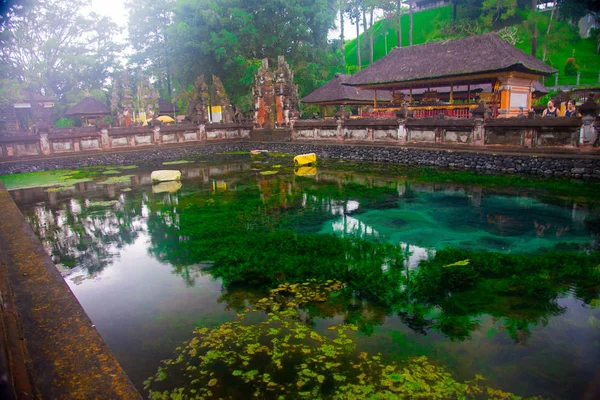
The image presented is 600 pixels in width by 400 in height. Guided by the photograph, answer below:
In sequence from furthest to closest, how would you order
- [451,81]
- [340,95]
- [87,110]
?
1. [87,110]
2. [340,95]
3. [451,81]

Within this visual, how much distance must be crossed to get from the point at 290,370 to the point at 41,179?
18.5 m

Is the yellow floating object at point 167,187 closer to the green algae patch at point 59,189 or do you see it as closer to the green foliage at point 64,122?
the green algae patch at point 59,189

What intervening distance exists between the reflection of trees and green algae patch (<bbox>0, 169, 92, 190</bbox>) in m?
4.54

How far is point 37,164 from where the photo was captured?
21141 mm

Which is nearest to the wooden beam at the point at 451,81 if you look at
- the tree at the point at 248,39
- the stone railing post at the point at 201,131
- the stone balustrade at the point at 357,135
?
the stone balustrade at the point at 357,135

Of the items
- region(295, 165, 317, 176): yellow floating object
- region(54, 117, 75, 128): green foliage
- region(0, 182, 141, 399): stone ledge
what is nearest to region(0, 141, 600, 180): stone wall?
region(295, 165, 317, 176): yellow floating object

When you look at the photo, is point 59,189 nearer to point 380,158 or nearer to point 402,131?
point 380,158

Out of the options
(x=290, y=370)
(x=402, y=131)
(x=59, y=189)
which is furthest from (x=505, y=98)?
(x=59, y=189)

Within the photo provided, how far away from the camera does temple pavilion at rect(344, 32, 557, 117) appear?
1936 centimetres

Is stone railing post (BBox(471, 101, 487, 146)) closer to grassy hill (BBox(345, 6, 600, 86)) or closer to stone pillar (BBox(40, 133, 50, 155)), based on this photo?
stone pillar (BBox(40, 133, 50, 155))

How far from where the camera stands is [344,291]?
20.5 ft

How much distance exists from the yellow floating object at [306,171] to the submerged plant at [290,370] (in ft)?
42.0

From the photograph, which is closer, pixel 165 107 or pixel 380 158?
pixel 380 158

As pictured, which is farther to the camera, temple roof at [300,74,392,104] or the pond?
temple roof at [300,74,392,104]
